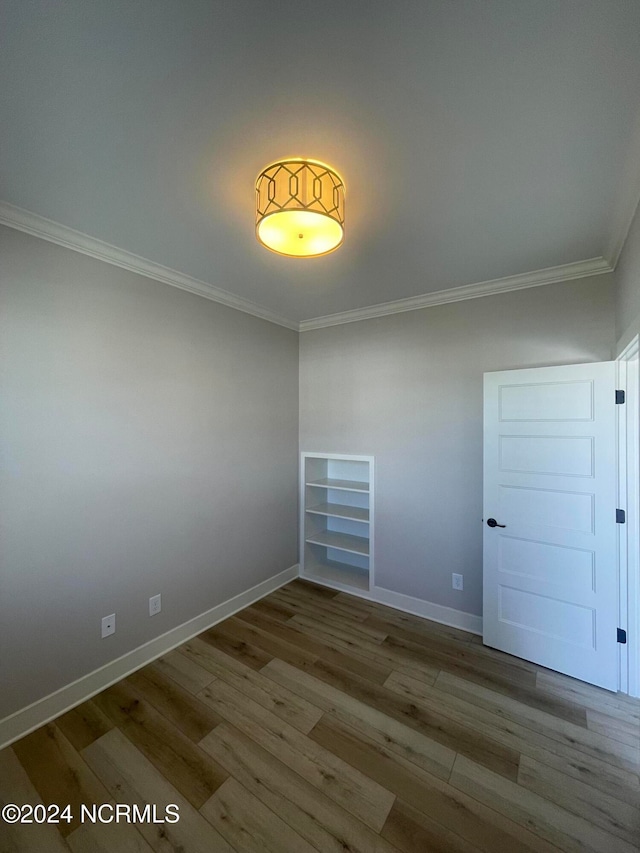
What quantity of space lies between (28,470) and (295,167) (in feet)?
6.43

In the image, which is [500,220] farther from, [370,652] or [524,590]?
[370,652]

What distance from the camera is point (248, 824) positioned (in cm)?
136

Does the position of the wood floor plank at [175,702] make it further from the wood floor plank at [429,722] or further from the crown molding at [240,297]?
the crown molding at [240,297]

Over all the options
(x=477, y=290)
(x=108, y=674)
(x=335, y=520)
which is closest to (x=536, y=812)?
(x=108, y=674)

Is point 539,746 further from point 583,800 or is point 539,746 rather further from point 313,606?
point 313,606

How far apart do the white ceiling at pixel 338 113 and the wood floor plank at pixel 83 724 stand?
2.69 m

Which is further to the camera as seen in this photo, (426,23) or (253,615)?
(253,615)

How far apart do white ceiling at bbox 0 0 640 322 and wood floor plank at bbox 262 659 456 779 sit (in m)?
2.67

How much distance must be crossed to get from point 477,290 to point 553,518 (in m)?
1.74

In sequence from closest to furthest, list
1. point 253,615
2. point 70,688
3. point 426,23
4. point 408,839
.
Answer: point 426,23
point 408,839
point 70,688
point 253,615

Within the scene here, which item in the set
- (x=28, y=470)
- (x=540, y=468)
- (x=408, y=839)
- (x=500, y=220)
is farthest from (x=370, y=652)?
(x=500, y=220)

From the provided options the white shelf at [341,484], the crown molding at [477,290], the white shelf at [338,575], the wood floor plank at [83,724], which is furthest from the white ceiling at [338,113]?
the white shelf at [338,575]

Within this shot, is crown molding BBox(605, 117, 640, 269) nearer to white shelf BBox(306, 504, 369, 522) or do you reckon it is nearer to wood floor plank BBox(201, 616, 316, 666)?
white shelf BBox(306, 504, 369, 522)

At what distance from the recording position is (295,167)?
1369 mm
